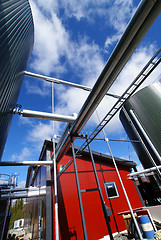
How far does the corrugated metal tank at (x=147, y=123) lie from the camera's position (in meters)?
9.60

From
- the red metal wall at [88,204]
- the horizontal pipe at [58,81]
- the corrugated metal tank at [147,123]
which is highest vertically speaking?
the horizontal pipe at [58,81]

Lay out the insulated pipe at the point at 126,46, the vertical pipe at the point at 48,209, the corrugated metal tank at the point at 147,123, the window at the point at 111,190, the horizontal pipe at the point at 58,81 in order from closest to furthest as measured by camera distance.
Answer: the insulated pipe at the point at 126,46 < the vertical pipe at the point at 48,209 < the horizontal pipe at the point at 58,81 < the window at the point at 111,190 < the corrugated metal tank at the point at 147,123

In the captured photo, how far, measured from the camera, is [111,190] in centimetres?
852

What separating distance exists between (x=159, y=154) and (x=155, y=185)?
376cm

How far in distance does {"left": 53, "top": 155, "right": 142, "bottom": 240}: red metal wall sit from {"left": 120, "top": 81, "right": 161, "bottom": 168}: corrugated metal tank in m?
3.16

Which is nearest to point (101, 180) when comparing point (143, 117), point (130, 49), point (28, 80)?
point (143, 117)

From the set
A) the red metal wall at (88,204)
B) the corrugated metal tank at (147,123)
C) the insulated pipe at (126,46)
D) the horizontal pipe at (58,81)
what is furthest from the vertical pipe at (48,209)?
the corrugated metal tank at (147,123)

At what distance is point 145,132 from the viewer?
1054 cm

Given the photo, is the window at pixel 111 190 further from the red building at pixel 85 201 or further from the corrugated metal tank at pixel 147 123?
the corrugated metal tank at pixel 147 123

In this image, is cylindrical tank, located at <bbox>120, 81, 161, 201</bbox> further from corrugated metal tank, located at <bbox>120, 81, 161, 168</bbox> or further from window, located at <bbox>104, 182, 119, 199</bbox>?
window, located at <bbox>104, 182, 119, 199</bbox>

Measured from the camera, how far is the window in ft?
27.2

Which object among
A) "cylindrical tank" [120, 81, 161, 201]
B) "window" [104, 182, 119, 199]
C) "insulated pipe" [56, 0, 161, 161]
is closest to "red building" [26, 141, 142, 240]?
"window" [104, 182, 119, 199]

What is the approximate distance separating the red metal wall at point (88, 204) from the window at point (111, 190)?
9.0 inches

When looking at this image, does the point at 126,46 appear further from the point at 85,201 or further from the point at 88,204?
the point at 88,204
